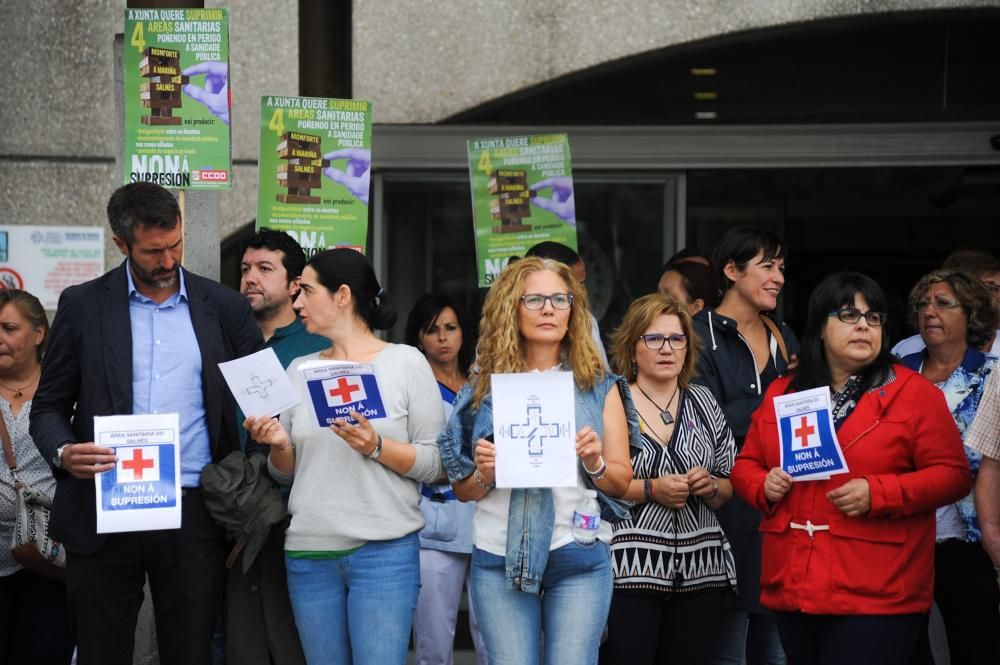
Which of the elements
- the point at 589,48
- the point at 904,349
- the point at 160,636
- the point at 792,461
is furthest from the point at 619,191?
the point at 160,636

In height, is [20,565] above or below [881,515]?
below

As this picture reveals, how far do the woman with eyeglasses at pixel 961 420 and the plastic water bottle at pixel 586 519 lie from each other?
1633 millimetres

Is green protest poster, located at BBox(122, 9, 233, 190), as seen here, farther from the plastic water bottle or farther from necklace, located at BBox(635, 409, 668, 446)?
the plastic water bottle

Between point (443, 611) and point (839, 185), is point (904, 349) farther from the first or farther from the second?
point (839, 185)

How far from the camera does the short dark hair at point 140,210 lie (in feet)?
14.6

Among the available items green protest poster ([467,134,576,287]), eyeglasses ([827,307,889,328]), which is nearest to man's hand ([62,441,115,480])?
eyeglasses ([827,307,889,328])

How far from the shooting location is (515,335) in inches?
175

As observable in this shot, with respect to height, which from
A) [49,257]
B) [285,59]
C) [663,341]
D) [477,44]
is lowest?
[663,341]

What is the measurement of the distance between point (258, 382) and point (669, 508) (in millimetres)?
1575

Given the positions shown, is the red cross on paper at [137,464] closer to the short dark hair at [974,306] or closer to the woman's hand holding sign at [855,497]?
the woman's hand holding sign at [855,497]

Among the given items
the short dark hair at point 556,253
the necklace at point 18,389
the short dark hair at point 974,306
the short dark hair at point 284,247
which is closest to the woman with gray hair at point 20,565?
the necklace at point 18,389

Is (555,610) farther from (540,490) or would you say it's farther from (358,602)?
(358,602)

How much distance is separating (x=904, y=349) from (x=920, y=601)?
183 cm

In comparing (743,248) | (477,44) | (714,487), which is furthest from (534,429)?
(477,44)
